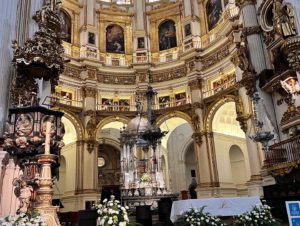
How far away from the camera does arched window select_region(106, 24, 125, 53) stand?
24.4 metres

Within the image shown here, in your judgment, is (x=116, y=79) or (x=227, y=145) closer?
(x=227, y=145)

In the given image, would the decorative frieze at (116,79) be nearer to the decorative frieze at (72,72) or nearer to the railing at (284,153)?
the decorative frieze at (72,72)

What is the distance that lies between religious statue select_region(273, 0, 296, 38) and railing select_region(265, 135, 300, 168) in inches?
151

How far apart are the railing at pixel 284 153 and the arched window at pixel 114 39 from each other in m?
16.2

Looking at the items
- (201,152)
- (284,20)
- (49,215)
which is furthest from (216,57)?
(49,215)

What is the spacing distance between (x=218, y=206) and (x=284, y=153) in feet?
15.9

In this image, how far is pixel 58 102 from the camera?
19.8 m

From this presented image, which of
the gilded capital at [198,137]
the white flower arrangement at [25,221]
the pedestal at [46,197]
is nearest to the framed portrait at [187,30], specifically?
the gilded capital at [198,137]

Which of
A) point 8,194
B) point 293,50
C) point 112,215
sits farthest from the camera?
point 293,50

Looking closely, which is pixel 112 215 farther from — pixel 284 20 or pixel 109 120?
pixel 109 120

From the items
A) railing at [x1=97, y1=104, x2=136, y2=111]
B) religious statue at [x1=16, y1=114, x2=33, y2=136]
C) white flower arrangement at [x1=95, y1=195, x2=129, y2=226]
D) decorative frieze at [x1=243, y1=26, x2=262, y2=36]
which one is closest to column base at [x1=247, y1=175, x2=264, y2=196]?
decorative frieze at [x1=243, y1=26, x2=262, y2=36]

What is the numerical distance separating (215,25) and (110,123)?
1057 cm

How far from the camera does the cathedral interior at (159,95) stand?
7.89 m

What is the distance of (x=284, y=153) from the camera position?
1083cm
